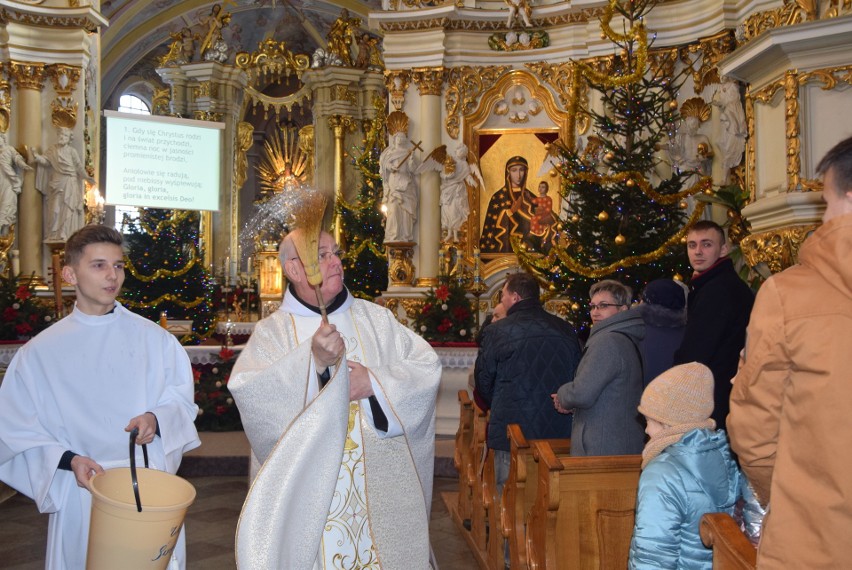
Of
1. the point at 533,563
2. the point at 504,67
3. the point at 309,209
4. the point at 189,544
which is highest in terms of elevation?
the point at 504,67

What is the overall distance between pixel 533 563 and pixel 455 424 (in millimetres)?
6290

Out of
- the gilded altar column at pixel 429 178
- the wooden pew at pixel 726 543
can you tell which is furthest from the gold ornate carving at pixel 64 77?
the wooden pew at pixel 726 543

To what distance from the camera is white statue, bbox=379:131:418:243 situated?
44.0 feet

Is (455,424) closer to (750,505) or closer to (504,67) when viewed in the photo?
(504,67)

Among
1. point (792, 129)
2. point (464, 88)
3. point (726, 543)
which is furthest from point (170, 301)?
point (726, 543)

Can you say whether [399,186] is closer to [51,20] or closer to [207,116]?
[51,20]

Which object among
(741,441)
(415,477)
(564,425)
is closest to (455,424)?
(564,425)

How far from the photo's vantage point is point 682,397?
3049 millimetres

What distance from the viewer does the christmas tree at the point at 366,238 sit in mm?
18766

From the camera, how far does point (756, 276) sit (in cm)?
808

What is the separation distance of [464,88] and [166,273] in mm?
7934

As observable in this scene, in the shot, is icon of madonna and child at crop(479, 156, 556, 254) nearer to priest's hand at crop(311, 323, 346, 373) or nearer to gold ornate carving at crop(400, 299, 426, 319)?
gold ornate carving at crop(400, 299, 426, 319)

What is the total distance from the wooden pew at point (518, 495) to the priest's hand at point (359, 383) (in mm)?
1674

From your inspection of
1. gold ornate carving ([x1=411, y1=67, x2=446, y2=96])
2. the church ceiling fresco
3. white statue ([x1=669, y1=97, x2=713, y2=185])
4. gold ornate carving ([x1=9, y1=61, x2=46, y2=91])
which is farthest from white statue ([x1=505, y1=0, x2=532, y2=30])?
the church ceiling fresco
